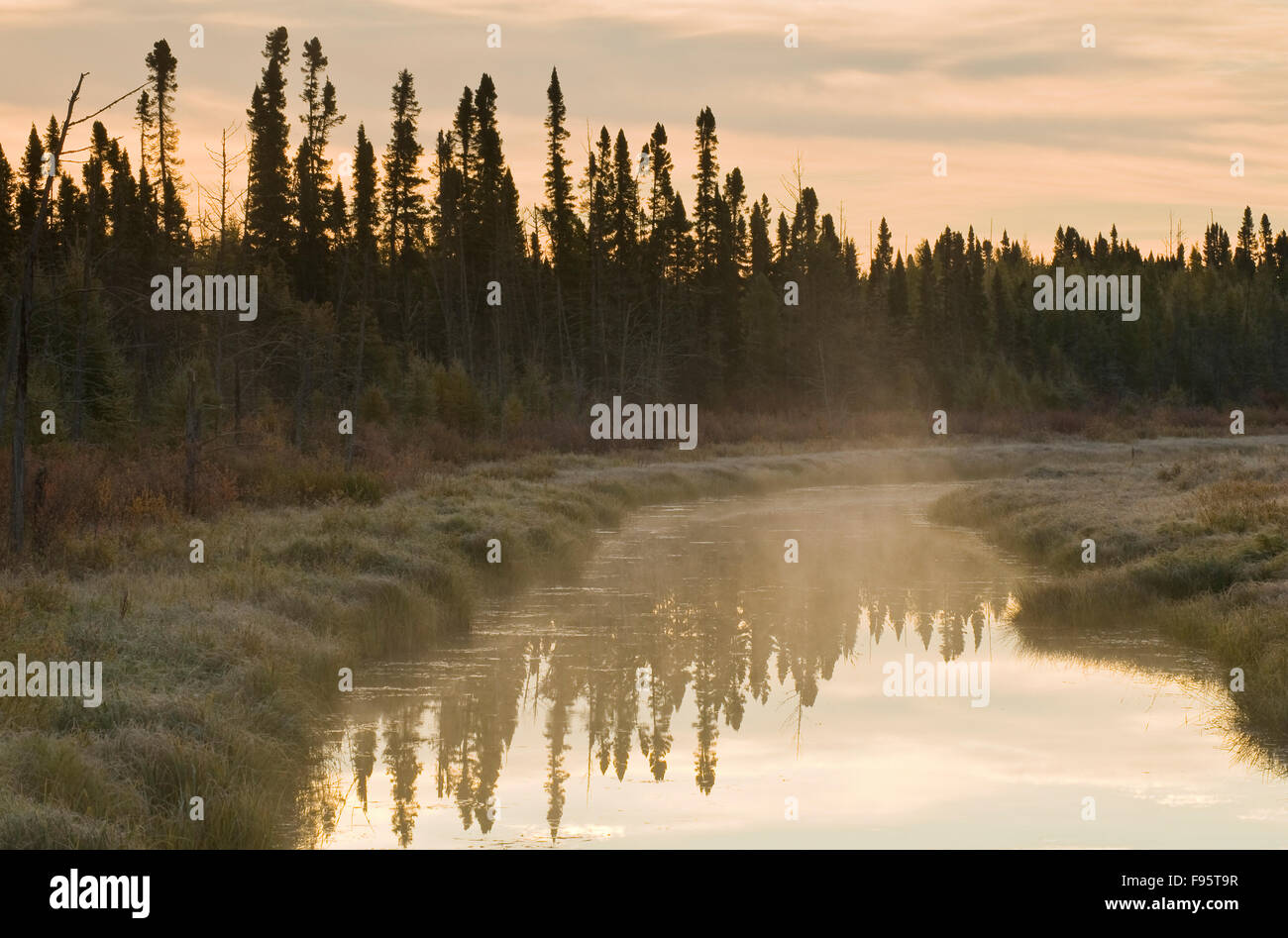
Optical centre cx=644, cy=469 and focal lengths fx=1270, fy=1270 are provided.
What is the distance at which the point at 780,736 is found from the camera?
14.5 meters

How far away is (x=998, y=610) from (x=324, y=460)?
59.8 feet

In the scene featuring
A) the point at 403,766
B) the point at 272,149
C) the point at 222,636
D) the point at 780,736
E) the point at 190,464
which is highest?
the point at 272,149

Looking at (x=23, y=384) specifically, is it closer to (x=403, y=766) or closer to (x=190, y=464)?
(x=190, y=464)

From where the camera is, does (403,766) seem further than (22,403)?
No

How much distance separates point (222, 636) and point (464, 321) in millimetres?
57278

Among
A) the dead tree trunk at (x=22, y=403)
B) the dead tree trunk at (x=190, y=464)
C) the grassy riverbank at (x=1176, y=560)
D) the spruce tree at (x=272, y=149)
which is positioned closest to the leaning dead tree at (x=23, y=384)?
the dead tree trunk at (x=22, y=403)

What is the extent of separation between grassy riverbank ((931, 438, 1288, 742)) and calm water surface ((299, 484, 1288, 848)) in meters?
0.53

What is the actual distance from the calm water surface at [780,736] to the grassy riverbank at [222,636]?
69 centimetres

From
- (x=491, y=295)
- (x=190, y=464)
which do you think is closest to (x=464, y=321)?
(x=491, y=295)

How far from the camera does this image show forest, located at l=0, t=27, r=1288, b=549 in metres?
35.9

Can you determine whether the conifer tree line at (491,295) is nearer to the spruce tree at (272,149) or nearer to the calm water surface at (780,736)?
the spruce tree at (272,149)

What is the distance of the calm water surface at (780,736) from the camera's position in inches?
441

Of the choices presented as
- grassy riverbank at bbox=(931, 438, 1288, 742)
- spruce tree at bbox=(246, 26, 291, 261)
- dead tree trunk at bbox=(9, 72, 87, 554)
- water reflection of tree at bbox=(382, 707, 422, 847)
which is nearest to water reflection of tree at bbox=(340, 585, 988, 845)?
water reflection of tree at bbox=(382, 707, 422, 847)
